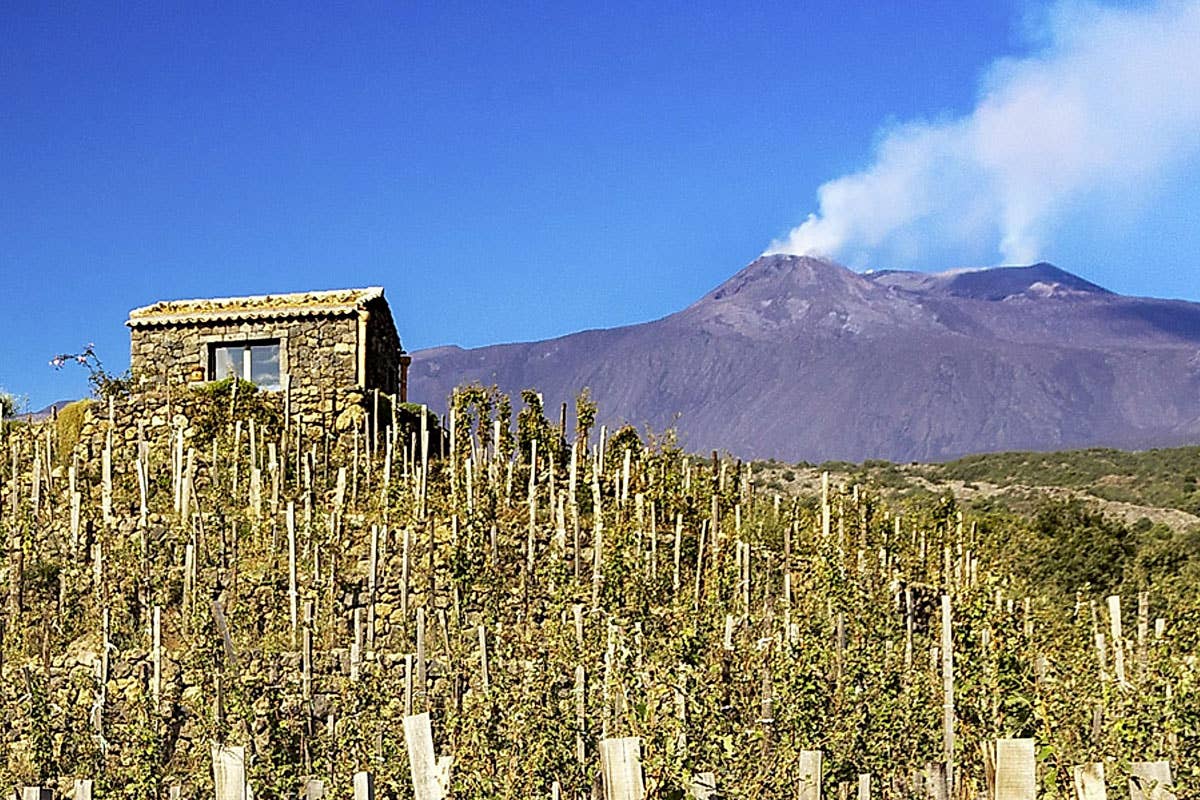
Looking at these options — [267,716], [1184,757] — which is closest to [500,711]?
[267,716]

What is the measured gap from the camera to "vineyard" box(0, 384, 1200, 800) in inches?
378

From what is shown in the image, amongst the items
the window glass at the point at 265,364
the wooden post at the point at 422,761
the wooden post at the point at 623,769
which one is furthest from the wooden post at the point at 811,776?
the window glass at the point at 265,364

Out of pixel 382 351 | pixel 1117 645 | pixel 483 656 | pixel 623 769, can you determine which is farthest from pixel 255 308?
pixel 623 769

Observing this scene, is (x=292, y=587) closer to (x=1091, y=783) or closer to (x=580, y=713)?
(x=580, y=713)

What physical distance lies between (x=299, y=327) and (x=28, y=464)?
462 centimetres

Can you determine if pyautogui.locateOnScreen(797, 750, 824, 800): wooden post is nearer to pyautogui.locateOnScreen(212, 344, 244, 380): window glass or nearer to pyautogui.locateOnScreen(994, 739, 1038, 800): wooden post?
pyautogui.locateOnScreen(994, 739, 1038, 800): wooden post

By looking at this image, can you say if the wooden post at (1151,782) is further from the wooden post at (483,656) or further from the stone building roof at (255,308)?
the stone building roof at (255,308)

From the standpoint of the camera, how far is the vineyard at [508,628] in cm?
961

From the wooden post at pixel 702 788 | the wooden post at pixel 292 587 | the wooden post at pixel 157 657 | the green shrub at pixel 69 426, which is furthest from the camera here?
the green shrub at pixel 69 426

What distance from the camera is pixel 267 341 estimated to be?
854 inches

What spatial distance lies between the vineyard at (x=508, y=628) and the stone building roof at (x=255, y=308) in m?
1.77

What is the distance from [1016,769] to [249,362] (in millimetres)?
17239

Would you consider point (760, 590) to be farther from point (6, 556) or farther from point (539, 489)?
point (6, 556)

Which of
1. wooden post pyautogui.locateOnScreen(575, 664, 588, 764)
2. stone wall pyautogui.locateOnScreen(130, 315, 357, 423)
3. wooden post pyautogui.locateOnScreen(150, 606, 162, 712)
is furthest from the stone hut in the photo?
wooden post pyautogui.locateOnScreen(575, 664, 588, 764)
